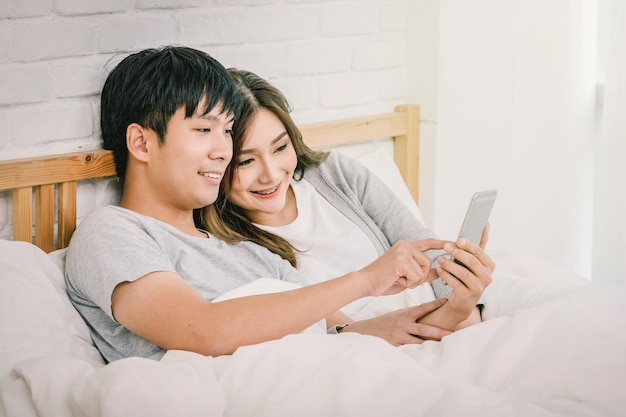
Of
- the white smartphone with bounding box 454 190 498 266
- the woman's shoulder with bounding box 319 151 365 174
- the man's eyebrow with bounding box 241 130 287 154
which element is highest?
the man's eyebrow with bounding box 241 130 287 154

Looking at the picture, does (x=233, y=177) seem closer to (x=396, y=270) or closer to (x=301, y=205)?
(x=301, y=205)

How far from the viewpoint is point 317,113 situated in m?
2.20

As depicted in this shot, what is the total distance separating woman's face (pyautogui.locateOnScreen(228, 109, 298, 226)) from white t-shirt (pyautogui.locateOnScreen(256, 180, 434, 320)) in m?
0.06

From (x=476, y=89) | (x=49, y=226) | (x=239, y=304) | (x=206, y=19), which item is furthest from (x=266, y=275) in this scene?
(x=476, y=89)

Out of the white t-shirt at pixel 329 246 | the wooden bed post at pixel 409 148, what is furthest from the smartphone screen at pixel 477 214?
the wooden bed post at pixel 409 148

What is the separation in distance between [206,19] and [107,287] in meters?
0.74

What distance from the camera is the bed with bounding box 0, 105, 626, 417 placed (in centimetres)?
116

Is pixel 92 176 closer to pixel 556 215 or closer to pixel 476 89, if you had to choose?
pixel 476 89

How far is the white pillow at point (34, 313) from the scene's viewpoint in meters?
1.37

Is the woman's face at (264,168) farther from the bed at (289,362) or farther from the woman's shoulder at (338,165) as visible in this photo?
the bed at (289,362)

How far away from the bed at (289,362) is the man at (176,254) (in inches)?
2.6

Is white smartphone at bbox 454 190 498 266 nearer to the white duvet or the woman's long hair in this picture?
the white duvet

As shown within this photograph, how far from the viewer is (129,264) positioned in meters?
1.40

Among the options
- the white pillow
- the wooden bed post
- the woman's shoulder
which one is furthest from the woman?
the wooden bed post
